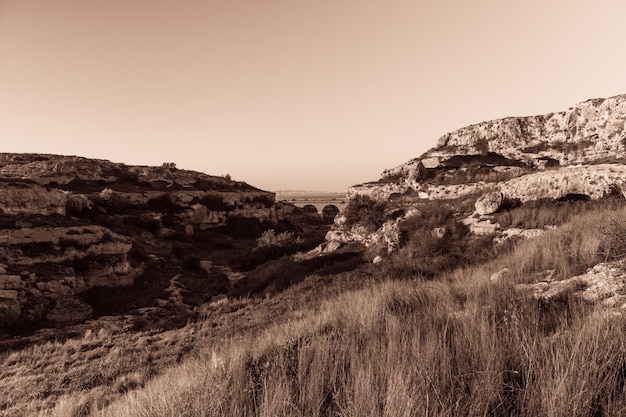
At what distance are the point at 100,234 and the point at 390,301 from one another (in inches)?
658

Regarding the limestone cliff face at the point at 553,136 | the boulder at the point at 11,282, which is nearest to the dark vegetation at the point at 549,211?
the limestone cliff face at the point at 553,136

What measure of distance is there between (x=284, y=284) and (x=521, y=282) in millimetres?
10024

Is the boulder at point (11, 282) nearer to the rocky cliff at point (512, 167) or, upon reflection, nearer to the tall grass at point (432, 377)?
the tall grass at point (432, 377)

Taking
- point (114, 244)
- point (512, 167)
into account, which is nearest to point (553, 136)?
point (512, 167)

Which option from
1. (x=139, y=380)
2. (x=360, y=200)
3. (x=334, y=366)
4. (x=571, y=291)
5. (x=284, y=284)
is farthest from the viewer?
(x=360, y=200)

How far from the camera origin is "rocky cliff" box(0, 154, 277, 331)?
1199cm

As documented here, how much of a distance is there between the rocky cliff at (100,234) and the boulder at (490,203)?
1298 cm

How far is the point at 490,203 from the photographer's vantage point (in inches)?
548

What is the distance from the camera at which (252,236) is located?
32.3 metres

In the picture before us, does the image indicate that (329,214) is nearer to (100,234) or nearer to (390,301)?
(100,234)

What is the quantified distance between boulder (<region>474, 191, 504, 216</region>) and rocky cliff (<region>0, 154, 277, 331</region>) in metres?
13.0

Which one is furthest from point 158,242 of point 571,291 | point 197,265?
point 571,291

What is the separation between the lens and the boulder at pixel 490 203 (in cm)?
1376

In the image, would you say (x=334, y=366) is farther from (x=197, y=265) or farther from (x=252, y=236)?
(x=252, y=236)
